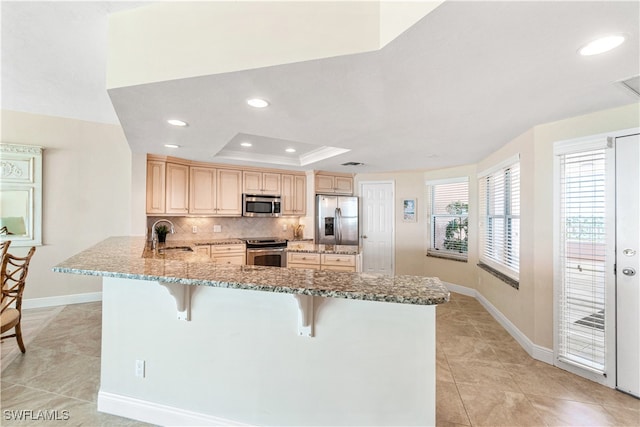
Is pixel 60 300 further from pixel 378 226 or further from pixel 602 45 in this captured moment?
pixel 602 45

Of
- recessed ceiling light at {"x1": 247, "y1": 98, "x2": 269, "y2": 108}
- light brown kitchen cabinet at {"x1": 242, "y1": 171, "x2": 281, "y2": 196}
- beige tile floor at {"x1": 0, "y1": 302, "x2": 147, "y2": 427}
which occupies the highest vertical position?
recessed ceiling light at {"x1": 247, "y1": 98, "x2": 269, "y2": 108}

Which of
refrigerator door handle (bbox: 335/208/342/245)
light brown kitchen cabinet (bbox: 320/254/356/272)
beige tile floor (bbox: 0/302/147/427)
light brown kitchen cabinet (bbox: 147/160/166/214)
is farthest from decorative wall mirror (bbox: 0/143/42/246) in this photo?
refrigerator door handle (bbox: 335/208/342/245)

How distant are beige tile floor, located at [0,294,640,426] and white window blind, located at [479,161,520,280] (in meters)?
0.92

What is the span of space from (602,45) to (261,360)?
2.47 metres

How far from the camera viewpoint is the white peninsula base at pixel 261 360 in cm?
143

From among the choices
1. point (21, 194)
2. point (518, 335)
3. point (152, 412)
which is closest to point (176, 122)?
point (152, 412)

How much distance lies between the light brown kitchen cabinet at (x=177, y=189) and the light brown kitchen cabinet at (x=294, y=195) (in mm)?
1744

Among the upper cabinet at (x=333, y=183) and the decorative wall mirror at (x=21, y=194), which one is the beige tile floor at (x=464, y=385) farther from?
the upper cabinet at (x=333, y=183)

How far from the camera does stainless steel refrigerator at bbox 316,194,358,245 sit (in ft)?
18.9

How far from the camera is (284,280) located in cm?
140

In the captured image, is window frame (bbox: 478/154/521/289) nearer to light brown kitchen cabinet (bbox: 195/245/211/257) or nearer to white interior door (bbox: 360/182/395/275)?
white interior door (bbox: 360/182/395/275)

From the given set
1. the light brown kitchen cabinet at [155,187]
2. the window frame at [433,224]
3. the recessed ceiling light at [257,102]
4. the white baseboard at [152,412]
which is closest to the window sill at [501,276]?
the window frame at [433,224]

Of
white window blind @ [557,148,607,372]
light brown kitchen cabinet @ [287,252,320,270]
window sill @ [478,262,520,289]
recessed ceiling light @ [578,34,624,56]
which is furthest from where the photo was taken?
light brown kitchen cabinet @ [287,252,320,270]

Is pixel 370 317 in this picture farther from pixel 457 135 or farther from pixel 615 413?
pixel 457 135
